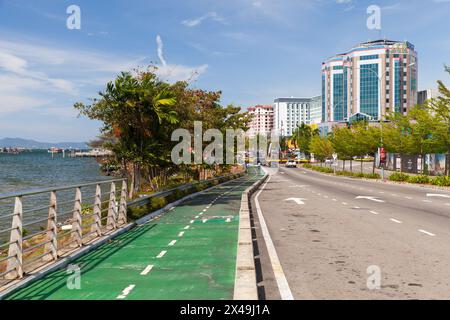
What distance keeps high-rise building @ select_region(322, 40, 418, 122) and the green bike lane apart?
145m

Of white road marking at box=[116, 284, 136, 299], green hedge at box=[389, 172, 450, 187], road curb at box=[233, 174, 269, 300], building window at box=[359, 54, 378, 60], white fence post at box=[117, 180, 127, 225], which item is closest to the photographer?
road curb at box=[233, 174, 269, 300]

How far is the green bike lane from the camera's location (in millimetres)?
6730

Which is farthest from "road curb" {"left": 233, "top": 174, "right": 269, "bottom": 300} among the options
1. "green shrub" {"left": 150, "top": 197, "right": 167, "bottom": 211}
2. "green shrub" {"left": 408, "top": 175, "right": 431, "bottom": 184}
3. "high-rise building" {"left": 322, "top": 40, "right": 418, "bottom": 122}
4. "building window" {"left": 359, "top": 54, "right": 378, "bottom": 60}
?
"building window" {"left": 359, "top": 54, "right": 378, "bottom": 60}

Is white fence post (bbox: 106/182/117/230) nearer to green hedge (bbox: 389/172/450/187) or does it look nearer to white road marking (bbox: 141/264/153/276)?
white road marking (bbox: 141/264/153/276)

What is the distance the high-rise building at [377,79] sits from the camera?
155500mm

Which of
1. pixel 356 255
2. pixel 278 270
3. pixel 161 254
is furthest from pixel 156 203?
pixel 278 270

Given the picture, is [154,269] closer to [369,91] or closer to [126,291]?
[126,291]

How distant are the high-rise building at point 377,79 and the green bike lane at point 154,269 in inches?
5714

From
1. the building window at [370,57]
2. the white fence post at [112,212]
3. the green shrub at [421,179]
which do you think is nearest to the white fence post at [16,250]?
the white fence post at [112,212]

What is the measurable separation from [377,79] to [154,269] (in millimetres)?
157794

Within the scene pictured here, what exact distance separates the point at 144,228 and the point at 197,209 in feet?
19.5

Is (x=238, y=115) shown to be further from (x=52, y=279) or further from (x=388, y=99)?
Answer: (x=388, y=99)

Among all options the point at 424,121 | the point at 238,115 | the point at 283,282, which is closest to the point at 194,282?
the point at 283,282

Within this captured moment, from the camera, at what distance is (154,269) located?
832cm
